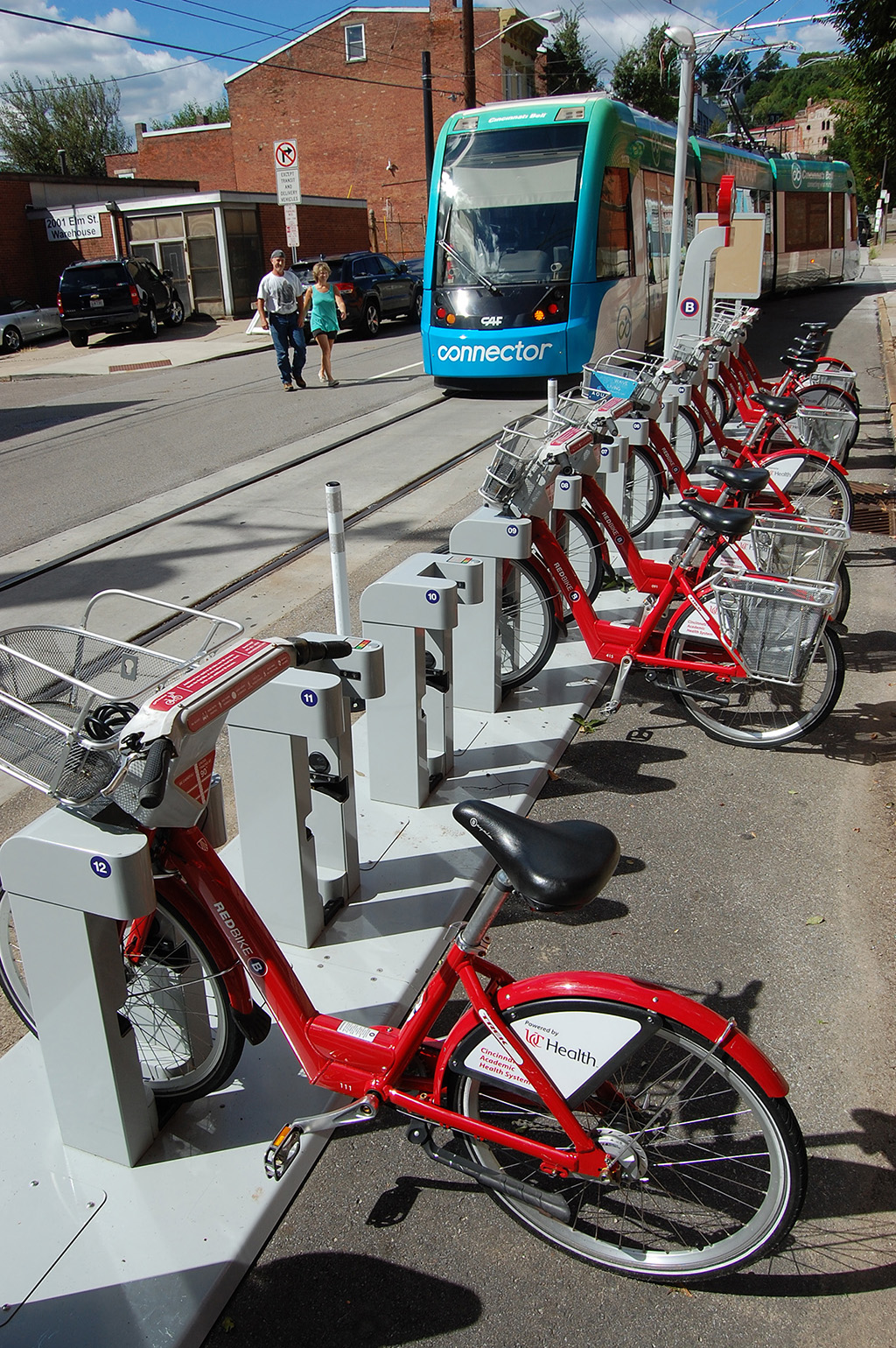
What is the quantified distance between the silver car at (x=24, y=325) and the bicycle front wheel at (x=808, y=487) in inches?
839

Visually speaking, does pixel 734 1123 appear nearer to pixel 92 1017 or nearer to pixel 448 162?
pixel 92 1017

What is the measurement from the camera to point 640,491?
7.33m

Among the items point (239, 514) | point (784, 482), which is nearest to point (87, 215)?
point (239, 514)

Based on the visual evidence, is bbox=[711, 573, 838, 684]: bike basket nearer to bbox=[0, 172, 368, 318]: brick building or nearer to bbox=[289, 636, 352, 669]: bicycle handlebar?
bbox=[289, 636, 352, 669]: bicycle handlebar

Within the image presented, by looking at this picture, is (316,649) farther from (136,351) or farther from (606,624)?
(136,351)

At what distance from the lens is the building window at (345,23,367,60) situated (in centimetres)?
3944

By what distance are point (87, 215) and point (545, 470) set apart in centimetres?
2811

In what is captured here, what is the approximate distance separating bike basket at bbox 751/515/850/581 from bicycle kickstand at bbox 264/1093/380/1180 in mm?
3071

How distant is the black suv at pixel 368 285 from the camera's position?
2148 cm

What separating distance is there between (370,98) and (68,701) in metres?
43.9

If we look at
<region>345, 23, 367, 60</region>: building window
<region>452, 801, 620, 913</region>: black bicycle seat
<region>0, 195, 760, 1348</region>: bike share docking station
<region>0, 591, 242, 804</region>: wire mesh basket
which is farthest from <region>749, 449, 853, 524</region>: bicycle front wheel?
<region>345, 23, 367, 60</region>: building window

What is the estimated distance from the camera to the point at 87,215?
27922 millimetres

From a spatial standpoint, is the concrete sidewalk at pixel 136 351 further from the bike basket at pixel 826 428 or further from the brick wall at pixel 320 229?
the bike basket at pixel 826 428

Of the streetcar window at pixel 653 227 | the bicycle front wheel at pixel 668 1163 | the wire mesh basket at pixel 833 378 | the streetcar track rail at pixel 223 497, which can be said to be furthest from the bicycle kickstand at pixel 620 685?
the streetcar window at pixel 653 227
